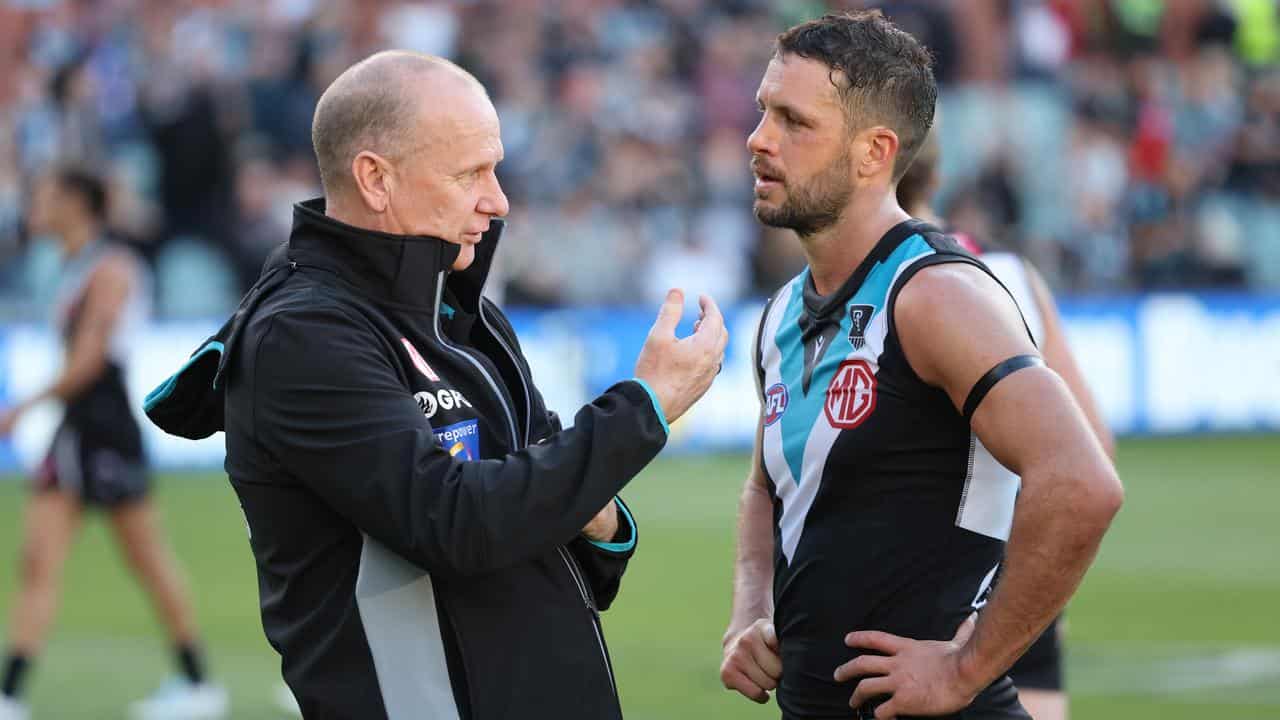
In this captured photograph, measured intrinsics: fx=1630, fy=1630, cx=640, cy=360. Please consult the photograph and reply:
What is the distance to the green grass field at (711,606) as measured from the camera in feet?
25.3

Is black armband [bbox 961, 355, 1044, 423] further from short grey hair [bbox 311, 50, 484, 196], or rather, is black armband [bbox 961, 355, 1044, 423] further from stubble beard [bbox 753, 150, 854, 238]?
short grey hair [bbox 311, 50, 484, 196]

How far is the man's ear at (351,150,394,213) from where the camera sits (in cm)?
320

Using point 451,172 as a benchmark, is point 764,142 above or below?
above

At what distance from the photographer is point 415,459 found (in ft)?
9.47

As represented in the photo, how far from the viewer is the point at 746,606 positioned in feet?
12.6

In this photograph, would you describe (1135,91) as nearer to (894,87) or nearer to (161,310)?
(161,310)

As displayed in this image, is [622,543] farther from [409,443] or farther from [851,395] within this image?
[409,443]

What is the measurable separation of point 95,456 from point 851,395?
18.5ft

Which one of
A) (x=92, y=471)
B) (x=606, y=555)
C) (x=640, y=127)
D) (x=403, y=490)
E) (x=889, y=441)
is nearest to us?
(x=403, y=490)

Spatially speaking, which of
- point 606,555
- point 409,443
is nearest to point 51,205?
point 606,555

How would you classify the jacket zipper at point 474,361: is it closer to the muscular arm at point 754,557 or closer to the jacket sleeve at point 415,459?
the jacket sleeve at point 415,459

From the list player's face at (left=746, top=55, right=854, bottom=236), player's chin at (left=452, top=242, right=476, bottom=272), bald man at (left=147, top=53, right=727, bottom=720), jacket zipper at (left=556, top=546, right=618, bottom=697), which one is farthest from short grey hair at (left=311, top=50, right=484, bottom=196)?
jacket zipper at (left=556, top=546, right=618, bottom=697)

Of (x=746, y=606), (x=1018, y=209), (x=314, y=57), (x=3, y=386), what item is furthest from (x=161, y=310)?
(x=746, y=606)

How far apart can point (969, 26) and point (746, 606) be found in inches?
617
